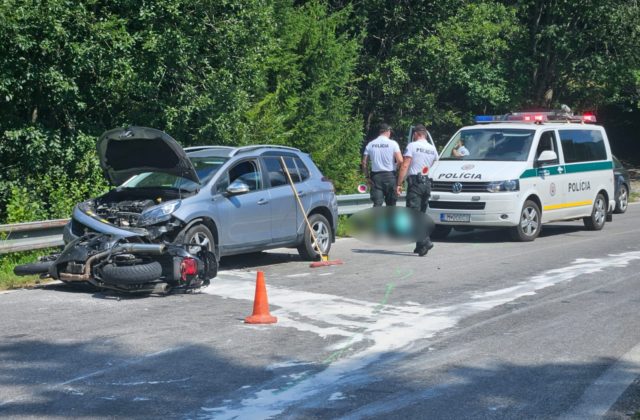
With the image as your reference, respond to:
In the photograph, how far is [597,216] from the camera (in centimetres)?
1997

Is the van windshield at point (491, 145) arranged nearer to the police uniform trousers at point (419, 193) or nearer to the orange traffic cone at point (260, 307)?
the police uniform trousers at point (419, 193)

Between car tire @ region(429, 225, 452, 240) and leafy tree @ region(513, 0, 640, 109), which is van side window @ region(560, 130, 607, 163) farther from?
leafy tree @ region(513, 0, 640, 109)

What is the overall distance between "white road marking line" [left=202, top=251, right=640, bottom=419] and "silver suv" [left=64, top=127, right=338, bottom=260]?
30.6 inches

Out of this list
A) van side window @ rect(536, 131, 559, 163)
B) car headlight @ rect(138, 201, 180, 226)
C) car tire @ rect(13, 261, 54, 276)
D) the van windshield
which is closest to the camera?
car tire @ rect(13, 261, 54, 276)

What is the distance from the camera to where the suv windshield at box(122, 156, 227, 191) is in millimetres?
12742

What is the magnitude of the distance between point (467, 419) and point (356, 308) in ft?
13.4

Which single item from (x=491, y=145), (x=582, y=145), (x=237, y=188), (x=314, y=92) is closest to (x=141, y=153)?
(x=237, y=188)

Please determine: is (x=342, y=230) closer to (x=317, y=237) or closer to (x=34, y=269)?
(x=317, y=237)

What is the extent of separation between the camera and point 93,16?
653 inches

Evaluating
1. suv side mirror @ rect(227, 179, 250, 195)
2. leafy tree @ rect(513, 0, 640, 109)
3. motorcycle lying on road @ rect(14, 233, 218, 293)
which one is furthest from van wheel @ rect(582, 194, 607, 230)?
leafy tree @ rect(513, 0, 640, 109)

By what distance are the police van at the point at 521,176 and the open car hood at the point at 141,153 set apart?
21.2 feet

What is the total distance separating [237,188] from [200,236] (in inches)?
40.8

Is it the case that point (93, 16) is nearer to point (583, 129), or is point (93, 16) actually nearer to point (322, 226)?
point (322, 226)

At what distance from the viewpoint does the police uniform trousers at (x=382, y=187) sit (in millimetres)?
16516
